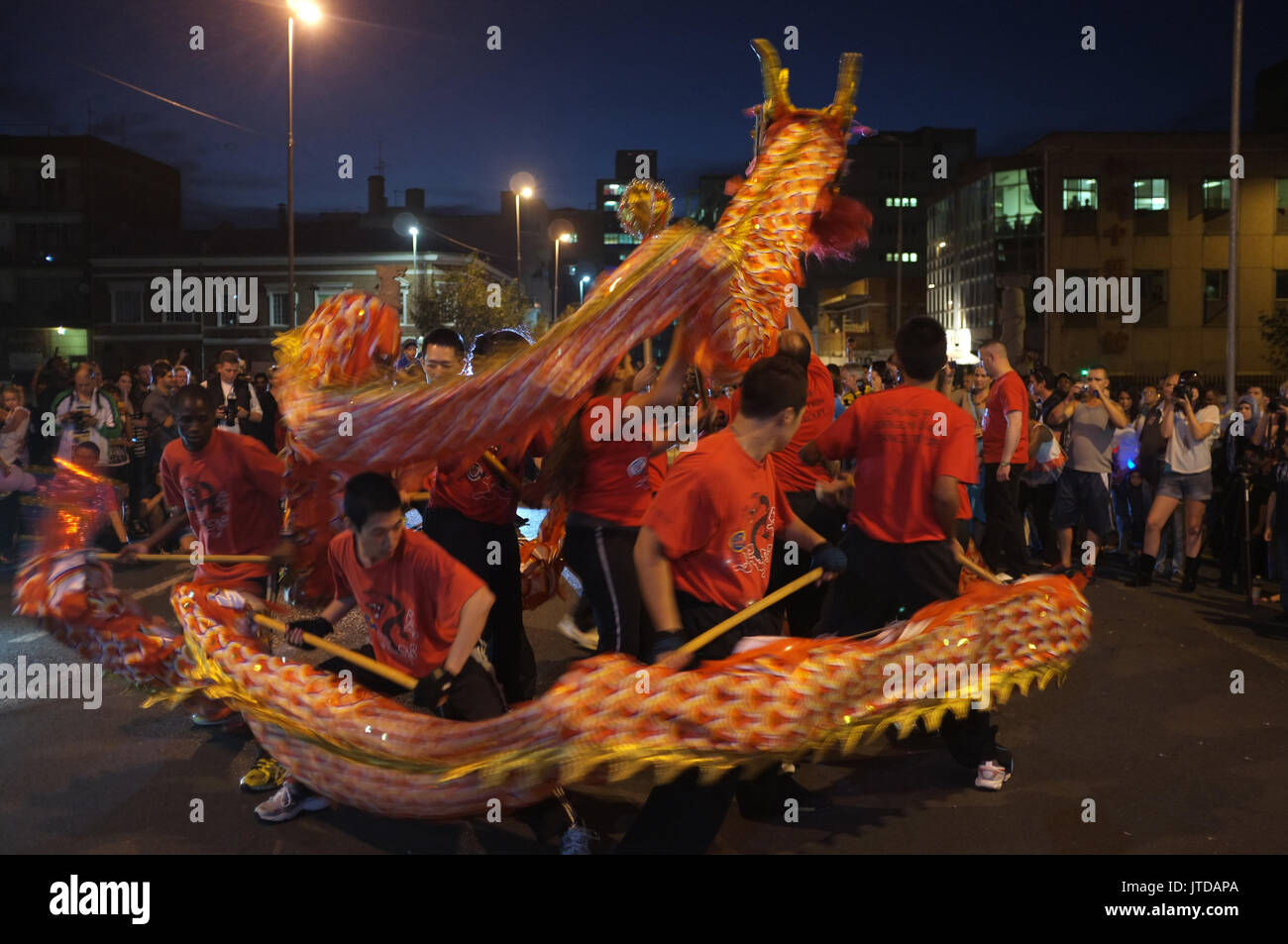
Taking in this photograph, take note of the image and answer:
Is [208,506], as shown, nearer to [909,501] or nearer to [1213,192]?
[909,501]

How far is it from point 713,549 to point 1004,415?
577cm

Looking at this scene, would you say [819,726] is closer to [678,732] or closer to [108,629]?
[678,732]

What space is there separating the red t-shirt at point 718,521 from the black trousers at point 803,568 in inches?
64.1

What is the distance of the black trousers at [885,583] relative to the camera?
15.9ft

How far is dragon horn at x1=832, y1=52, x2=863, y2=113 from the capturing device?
18.5 feet

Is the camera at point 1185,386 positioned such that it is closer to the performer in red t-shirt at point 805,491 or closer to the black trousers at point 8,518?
the performer in red t-shirt at point 805,491

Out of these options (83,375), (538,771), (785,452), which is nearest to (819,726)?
(538,771)

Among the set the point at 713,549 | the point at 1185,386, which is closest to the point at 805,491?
the point at 713,549

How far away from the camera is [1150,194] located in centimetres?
3803

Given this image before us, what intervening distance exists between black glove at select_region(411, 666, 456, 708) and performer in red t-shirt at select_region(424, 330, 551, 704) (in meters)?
1.25

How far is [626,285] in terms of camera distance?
15.0 ft

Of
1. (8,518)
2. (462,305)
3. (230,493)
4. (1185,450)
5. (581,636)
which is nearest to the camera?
(230,493)

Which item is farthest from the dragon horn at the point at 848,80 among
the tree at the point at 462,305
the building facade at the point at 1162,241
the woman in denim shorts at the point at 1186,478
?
the tree at the point at 462,305

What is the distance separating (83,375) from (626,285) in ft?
32.0
